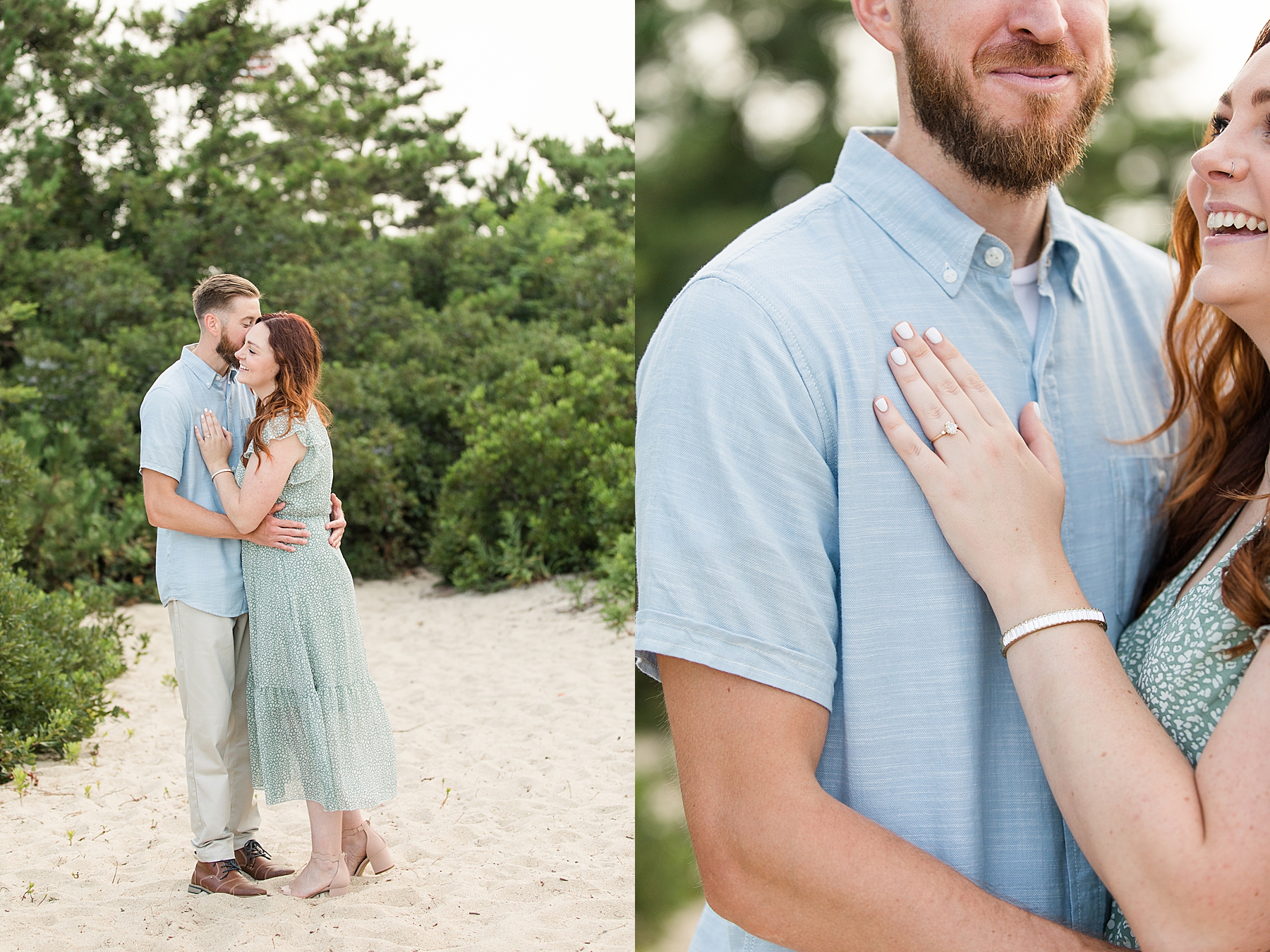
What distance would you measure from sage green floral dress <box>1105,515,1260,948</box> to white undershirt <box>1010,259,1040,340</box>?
1.07ft

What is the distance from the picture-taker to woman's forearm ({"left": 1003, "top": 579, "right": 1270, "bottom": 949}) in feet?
2.88

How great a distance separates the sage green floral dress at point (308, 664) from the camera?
2312 mm

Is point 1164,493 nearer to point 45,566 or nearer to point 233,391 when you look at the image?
point 233,391

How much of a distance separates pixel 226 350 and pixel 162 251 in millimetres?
715

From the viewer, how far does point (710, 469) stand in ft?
3.20

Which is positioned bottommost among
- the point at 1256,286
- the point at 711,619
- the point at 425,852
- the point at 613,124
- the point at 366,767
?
the point at 425,852

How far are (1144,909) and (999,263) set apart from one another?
0.66m

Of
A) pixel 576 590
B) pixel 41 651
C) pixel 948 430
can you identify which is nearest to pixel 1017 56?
pixel 948 430

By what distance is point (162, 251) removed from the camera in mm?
2744

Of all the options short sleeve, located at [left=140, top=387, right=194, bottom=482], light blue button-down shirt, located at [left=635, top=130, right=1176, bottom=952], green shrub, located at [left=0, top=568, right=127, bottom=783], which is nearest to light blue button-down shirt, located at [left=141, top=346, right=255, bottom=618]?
short sleeve, located at [left=140, top=387, right=194, bottom=482]

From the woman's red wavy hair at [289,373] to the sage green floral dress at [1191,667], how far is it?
1.70 meters

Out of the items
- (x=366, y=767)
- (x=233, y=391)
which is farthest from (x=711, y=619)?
(x=366, y=767)

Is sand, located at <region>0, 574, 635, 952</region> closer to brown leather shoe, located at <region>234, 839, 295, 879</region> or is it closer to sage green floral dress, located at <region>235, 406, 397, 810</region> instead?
brown leather shoe, located at <region>234, 839, 295, 879</region>

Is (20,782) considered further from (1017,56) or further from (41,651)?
(1017,56)
